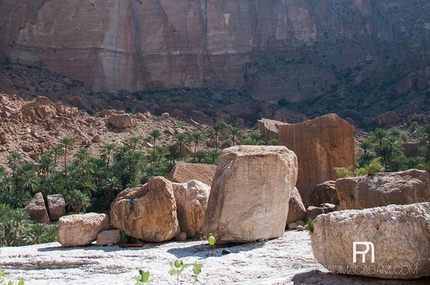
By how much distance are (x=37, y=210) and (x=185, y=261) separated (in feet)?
88.8

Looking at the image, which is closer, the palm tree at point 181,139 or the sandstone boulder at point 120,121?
the palm tree at point 181,139

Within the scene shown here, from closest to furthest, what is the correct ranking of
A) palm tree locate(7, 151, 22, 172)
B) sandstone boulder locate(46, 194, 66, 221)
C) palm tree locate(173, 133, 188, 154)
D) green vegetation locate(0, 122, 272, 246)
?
1. sandstone boulder locate(46, 194, 66, 221)
2. green vegetation locate(0, 122, 272, 246)
3. palm tree locate(7, 151, 22, 172)
4. palm tree locate(173, 133, 188, 154)

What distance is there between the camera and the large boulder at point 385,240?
8.04 m

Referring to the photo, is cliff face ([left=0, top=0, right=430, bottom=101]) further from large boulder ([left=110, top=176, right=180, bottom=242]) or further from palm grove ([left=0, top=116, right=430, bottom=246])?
large boulder ([left=110, top=176, right=180, bottom=242])

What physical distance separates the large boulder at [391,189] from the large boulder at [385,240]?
569 centimetres

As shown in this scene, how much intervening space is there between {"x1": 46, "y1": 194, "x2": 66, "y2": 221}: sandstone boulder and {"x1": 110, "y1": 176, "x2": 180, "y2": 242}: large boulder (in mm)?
22543

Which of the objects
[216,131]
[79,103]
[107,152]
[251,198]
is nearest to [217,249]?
[251,198]

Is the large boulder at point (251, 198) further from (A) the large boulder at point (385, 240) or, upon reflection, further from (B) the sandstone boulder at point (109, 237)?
(A) the large boulder at point (385, 240)

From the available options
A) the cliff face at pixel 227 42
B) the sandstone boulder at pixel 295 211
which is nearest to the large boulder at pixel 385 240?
the sandstone boulder at pixel 295 211

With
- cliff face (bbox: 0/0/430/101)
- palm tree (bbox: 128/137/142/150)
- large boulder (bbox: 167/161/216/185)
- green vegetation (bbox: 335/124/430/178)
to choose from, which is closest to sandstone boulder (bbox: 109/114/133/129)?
palm tree (bbox: 128/137/142/150)

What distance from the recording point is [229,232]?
13.7 meters

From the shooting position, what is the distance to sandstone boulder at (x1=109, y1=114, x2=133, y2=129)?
54500 mm

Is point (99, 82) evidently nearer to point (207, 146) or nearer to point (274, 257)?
point (207, 146)

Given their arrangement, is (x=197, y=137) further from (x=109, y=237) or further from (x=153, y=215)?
(x=153, y=215)
